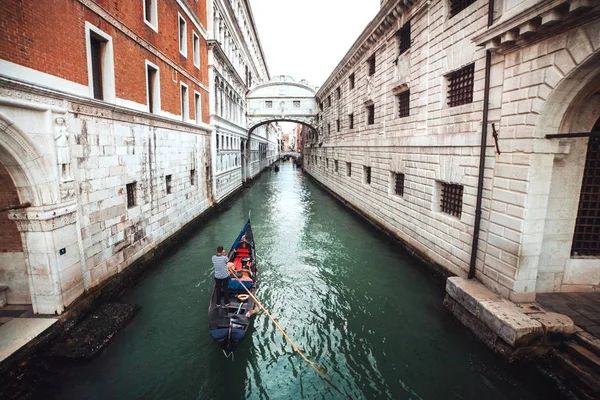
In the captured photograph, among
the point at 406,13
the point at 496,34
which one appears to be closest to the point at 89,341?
the point at 496,34

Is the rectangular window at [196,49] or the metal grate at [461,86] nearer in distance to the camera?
the metal grate at [461,86]

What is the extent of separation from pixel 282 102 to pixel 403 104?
21253 mm

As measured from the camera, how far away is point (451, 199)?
8.20 meters

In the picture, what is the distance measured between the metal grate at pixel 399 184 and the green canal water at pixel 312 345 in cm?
264

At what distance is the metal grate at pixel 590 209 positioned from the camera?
18.9ft

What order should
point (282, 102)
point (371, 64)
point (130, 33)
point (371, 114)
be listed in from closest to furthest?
1. point (130, 33)
2. point (371, 64)
3. point (371, 114)
4. point (282, 102)

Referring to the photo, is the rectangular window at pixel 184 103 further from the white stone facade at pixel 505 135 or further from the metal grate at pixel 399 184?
the metal grate at pixel 399 184

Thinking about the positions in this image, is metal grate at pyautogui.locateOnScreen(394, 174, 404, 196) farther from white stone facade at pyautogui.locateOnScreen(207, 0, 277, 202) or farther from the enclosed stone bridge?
the enclosed stone bridge

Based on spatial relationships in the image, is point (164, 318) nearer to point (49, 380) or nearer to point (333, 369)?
point (49, 380)

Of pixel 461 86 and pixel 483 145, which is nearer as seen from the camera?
pixel 483 145

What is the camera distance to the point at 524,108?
220 inches

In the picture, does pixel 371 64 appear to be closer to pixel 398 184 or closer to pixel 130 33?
pixel 398 184

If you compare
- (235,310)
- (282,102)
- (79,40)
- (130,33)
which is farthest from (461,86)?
(282,102)

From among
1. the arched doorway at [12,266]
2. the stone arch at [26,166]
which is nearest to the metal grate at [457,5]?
the stone arch at [26,166]
